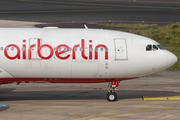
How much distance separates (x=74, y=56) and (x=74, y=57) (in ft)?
0.24

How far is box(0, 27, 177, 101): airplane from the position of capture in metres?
23.8

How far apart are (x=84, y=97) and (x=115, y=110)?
17.0 ft

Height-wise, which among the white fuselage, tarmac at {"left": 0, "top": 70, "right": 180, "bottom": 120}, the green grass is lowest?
tarmac at {"left": 0, "top": 70, "right": 180, "bottom": 120}

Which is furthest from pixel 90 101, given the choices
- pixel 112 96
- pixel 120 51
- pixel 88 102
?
pixel 120 51

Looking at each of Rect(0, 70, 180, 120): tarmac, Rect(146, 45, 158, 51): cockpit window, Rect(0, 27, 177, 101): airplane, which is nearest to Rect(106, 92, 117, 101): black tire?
Rect(0, 70, 180, 120): tarmac

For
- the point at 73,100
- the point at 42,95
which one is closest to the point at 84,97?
the point at 73,100

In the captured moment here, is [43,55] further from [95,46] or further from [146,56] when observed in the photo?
[146,56]

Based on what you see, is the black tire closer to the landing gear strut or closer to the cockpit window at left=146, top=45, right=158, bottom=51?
the landing gear strut

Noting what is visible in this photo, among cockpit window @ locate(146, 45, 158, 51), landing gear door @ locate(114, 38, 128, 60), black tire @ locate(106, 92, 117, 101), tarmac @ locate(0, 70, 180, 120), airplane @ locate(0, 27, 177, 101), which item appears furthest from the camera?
black tire @ locate(106, 92, 117, 101)

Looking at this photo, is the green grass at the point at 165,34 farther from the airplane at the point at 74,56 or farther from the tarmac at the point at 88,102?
the airplane at the point at 74,56

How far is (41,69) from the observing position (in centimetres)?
2395

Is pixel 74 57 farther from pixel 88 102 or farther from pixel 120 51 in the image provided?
pixel 88 102

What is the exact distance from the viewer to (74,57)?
2395cm

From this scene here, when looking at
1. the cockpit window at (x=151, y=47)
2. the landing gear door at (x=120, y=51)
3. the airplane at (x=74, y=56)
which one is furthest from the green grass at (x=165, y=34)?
the landing gear door at (x=120, y=51)
